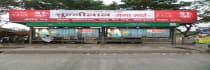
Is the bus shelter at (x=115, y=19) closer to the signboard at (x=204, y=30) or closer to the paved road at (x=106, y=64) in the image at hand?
the signboard at (x=204, y=30)

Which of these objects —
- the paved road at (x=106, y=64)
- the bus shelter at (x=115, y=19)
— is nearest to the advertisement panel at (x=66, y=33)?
the bus shelter at (x=115, y=19)

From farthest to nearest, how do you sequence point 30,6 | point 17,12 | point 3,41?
1. point 30,6
2. point 3,41
3. point 17,12

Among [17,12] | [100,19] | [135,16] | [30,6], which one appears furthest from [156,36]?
[30,6]

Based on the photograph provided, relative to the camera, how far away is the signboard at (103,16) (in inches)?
746

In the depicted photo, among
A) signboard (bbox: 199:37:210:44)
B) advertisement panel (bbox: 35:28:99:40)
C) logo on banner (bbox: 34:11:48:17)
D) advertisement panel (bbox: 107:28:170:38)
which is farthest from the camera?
advertisement panel (bbox: 35:28:99:40)

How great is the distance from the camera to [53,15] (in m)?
19.2

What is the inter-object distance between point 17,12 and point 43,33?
3.80m

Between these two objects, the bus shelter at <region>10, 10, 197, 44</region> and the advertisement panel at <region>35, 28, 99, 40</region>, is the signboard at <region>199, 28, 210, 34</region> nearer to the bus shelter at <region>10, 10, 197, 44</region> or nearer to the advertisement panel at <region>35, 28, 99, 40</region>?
the bus shelter at <region>10, 10, 197, 44</region>

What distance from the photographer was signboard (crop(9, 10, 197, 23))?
18938mm

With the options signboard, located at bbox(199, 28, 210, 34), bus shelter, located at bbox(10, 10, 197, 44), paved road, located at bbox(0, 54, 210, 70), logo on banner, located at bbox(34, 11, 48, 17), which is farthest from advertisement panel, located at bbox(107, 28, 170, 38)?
paved road, located at bbox(0, 54, 210, 70)

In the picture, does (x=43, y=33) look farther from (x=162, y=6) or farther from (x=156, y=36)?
(x=162, y=6)

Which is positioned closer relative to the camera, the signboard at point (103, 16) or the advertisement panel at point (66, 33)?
the signboard at point (103, 16)

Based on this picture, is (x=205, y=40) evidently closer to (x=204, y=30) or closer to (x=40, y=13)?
(x=204, y=30)

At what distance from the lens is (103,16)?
19.2m
